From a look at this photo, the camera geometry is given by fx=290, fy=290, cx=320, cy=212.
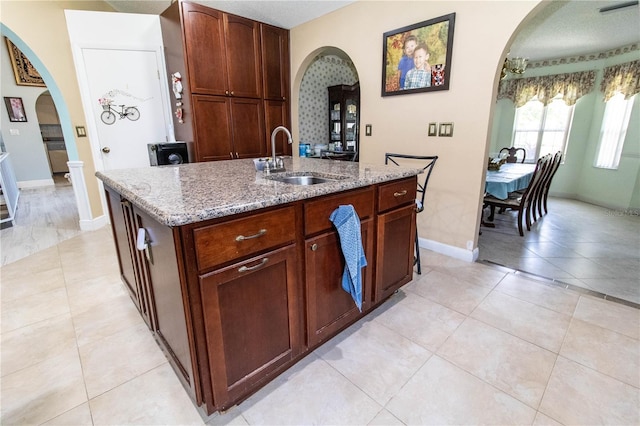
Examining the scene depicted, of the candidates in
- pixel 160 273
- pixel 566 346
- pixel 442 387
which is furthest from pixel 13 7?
pixel 566 346

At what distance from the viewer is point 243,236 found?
41.6 inches

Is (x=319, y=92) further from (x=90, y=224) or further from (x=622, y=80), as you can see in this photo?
(x=622, y=80)

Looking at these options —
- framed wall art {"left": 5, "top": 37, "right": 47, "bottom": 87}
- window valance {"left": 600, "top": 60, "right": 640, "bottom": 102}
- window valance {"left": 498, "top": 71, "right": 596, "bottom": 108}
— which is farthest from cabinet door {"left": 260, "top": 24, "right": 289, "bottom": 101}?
framed wall art {"left": 5, "top": 37, "right": 47, "bottom": 87}

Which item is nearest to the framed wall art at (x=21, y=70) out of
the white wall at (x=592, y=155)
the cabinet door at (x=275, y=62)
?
the cabinet door at (x=275, y=62)

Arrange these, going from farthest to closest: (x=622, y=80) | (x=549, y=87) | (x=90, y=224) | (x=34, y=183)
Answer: (x=34, y=183) < (x=549, y=87) < (x=622, y=80) < (x=90, y=224)

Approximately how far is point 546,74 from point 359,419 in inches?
262

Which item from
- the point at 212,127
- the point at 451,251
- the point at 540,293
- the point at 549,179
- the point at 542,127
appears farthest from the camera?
the point at 542,127

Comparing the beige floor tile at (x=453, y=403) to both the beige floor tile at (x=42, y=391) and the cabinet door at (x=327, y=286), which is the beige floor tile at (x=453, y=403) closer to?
the cabinet door at (x=327, y=286)

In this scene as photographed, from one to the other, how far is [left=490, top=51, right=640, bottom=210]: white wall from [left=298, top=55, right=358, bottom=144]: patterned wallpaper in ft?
11.1

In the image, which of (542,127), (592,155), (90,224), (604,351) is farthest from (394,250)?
(542,127)

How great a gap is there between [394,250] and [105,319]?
1899 millimetres

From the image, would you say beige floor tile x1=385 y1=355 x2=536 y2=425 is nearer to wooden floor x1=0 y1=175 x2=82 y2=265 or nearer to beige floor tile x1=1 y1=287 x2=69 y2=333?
beige floor tile x1=1 y1=287 x2=69 y2=333

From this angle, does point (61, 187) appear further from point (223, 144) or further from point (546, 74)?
point (546, 74)

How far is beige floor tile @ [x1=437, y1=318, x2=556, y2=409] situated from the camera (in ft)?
4.37
